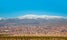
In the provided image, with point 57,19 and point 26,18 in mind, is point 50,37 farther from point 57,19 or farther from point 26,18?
point 26,18

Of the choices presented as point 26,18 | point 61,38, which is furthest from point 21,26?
point 61,38

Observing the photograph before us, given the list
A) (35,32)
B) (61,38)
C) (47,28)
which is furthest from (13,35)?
(61,38)

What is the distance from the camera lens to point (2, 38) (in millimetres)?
4629

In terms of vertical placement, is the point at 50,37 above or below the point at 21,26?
below

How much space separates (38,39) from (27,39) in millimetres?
337

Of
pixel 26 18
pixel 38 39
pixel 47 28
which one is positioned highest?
pixel 26 18

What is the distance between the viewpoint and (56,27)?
480 centimetres

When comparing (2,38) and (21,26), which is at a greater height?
(21,26)

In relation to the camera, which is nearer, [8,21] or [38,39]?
[38,39]

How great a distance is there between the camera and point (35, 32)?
4.73 m

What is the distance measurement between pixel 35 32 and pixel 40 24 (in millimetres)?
321

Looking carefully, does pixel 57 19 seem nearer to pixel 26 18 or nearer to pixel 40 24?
pixel 40 24

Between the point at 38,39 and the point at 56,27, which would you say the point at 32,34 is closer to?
the point at 38,39

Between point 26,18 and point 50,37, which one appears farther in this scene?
point 26,18
